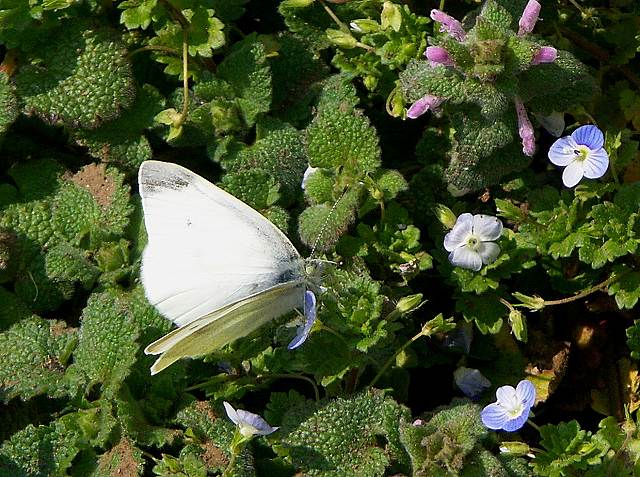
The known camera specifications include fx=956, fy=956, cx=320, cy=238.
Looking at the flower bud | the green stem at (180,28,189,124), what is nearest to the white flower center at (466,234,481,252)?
the flower bud

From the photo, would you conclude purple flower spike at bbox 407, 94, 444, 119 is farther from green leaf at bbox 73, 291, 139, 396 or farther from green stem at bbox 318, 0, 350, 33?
green leaf at bbox 73, 291, 139, 396

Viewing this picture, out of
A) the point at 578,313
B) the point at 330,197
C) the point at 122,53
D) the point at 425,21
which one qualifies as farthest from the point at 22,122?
the point at 578,313

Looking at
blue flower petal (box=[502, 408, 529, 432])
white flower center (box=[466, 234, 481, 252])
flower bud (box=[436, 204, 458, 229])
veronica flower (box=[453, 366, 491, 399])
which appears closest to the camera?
blue flower petal (box=[502, 408, 529, 432])

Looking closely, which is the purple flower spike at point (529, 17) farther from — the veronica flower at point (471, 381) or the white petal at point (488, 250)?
the veronica flower at point (471, 381)

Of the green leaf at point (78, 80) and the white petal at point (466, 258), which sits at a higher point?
the green leaf at point (78, 80)

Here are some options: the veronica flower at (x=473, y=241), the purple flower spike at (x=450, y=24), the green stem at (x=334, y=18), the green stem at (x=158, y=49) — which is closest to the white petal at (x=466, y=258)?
the veronica flower at (x=473, y=241)

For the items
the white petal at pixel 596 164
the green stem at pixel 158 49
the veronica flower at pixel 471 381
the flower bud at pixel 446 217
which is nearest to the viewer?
the white petal at pixel 596 164
